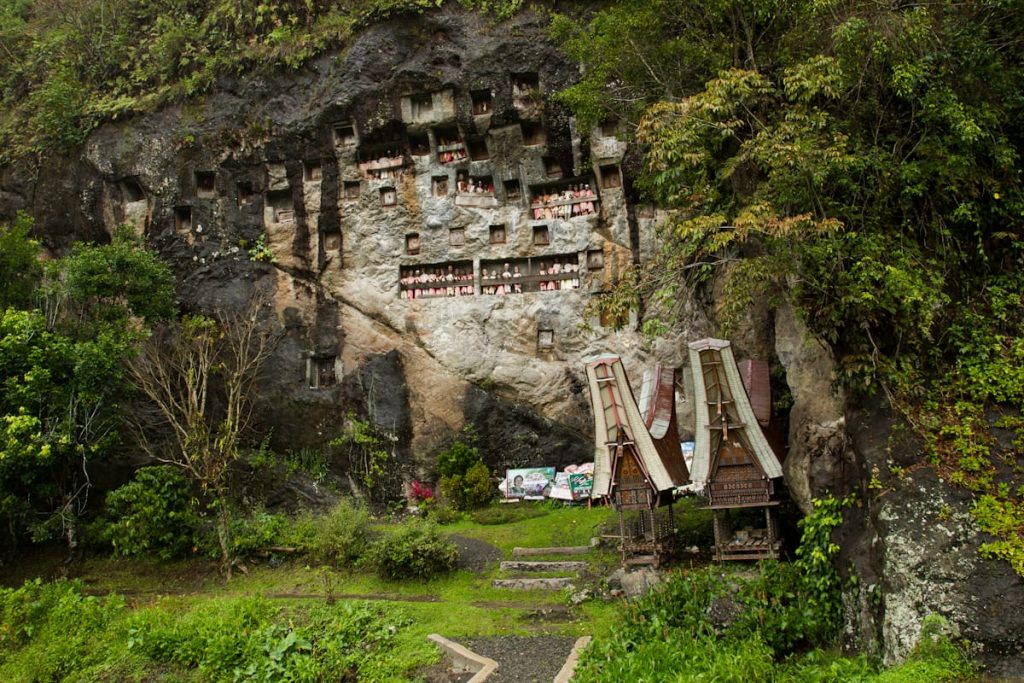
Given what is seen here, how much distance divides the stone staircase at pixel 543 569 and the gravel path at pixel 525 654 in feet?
6.74

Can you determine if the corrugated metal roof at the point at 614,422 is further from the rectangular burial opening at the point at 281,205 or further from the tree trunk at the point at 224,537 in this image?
the rectangular burial opening at the point at 281,205

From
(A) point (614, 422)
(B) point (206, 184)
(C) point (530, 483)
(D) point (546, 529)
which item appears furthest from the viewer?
(B) point (206, 184)

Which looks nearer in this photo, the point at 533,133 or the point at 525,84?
the point at 525,84

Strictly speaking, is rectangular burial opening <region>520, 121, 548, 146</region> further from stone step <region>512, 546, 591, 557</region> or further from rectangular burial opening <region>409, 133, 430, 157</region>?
stone step <region>512, 546, 591, 557</region>

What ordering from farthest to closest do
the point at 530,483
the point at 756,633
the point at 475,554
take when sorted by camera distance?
the point at 530,483 → the point at 475,554 → the point at 756,633

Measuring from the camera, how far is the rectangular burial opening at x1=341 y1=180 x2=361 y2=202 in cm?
2002

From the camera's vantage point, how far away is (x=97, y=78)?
73.0 ft

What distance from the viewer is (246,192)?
20.5 metres

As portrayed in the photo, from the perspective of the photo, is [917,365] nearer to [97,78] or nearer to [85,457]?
[85,457]

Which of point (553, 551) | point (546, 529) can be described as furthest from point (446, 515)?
point (553, 551)

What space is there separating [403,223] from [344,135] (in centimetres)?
312

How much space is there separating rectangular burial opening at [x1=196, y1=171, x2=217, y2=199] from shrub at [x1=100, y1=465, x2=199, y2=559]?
8.78 metres

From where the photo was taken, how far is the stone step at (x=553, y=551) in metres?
13.4

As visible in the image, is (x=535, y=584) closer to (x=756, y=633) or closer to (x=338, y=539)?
(x=338, y=539)
